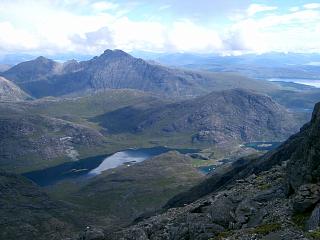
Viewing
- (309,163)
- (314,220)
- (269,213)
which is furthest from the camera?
(309,163)

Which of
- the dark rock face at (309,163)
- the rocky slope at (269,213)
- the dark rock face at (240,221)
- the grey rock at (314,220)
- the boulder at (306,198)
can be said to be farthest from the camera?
the dark rock face at (309,163)

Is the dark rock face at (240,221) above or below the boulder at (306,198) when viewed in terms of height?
below

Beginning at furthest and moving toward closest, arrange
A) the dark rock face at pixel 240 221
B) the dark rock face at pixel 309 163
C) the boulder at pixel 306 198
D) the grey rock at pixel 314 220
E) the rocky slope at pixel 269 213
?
1. the dark rock face at pixel 309 163
2. the boulder at pixel 306 198
3. the dark rock face at pixel 240 221
4. the rocky slope at pixel 269 213
5. the grey rock at pixel 314 220

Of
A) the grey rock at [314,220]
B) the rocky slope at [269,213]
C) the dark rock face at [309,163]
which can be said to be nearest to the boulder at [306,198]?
the rocky slope at [269,213]

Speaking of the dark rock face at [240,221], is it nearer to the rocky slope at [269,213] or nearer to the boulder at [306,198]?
the rocky slope at [269,213]

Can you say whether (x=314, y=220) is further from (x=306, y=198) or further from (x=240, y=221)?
(x=240, y=221)

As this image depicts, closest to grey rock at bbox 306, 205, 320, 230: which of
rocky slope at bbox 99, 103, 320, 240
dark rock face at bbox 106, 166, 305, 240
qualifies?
rocky slope at bbox 99, 103, 320, 240

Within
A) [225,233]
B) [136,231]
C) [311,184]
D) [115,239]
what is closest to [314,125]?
[311,184]

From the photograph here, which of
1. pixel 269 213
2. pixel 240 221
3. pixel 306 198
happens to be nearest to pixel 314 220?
pixel 306 198

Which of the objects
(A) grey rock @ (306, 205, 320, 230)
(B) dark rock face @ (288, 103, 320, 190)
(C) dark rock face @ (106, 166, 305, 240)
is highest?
(B) dark rock face @ (288, 103, 320, 190)

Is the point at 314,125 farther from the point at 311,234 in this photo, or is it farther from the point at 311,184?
the point at 311,234

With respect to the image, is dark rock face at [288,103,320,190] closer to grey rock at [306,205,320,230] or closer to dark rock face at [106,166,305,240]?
dark rock face at [106,166,305,240]
